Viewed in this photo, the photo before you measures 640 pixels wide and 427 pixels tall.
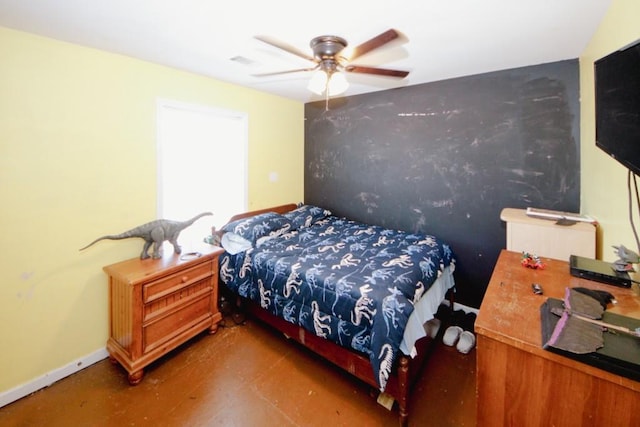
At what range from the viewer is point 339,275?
79.1 inches

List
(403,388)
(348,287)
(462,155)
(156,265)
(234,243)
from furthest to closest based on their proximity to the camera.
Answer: (462,155) → (234,243) → (156,265) → (348,287) → (403,388)

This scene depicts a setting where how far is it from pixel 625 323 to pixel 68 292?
307 centimetres

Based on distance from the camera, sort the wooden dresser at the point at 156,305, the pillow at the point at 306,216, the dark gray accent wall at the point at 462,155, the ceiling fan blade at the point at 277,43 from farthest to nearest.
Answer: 1. the pillow at the point at 306,216
2. the dark gray accent wall at the point at 462,155
3. the wooden dresser at the point at 156,305
4. the ceiling fan blade at the point at 277,43

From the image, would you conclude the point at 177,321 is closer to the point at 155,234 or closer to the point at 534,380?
the point at 155,234

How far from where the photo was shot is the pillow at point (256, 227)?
271cm

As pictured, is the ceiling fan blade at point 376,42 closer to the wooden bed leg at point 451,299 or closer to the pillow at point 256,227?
the pillow at point 256,227

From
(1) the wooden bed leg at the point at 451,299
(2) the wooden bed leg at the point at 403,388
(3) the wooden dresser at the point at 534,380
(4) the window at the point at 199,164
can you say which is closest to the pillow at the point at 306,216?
(4) the window at the point at 199,164

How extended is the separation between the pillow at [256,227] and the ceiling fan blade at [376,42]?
70.3 inches

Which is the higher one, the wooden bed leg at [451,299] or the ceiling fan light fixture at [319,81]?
the ceiling fan light fixture at [319,81]

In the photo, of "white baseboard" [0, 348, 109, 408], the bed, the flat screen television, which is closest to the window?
the bed

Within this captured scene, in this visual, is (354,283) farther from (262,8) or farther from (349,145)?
(349,145)

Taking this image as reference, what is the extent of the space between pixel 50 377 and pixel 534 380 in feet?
9.43

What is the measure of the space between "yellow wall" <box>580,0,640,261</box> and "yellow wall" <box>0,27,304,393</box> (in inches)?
120

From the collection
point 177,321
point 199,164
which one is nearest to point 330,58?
point 199,164
